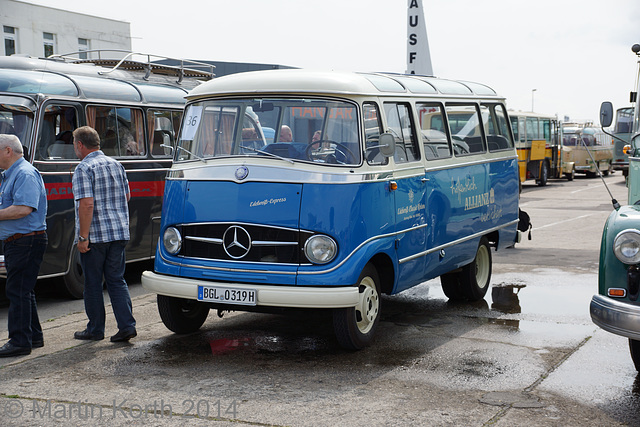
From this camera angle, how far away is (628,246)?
18.5ft

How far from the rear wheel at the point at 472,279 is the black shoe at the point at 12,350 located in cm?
474

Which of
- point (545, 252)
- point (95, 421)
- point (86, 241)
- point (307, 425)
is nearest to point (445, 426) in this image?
point (307, 425)

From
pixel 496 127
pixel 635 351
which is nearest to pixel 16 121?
pixel 496 127

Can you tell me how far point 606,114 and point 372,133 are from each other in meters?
2.86

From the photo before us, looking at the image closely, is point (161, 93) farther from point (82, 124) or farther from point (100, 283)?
point (100, 283)

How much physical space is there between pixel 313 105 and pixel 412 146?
1.24 meters

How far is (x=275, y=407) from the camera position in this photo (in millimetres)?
5582

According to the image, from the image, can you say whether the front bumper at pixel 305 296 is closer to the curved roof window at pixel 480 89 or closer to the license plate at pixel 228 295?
the license plate at pixel 228 295

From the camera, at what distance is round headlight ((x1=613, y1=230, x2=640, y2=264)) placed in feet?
18.4

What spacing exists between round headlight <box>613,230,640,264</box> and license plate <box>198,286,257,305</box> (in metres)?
2.80

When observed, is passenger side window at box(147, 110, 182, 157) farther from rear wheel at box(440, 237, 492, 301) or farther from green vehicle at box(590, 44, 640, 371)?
green vehicle at box(590, 44, 640, 371)

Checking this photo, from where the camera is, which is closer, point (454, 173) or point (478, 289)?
point (454, 173)

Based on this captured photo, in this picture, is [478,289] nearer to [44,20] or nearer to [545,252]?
[545,252]

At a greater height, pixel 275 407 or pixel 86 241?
pixel 86 241
